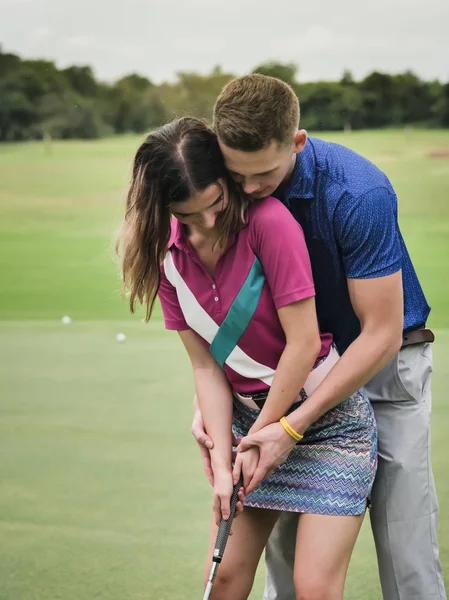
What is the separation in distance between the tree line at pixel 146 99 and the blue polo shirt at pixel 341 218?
10929 millimetres

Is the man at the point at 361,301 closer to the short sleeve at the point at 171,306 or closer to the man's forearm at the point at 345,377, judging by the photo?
the man's forearm at the point at 345,377

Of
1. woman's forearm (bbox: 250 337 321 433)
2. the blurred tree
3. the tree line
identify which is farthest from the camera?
the blurred tree

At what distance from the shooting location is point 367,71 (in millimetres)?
13078

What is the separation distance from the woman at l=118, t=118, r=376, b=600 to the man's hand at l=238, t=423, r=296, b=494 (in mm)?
15

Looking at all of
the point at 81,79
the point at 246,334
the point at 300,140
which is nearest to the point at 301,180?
the point at 300,140

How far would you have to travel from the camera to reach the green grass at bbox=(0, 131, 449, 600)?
9.11 ft

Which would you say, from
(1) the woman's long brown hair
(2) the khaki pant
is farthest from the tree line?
(1) the woman's long brown hair

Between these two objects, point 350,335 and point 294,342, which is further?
point 350,335

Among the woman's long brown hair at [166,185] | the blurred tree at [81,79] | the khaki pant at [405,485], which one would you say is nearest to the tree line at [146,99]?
the blurred tree at [81,79]

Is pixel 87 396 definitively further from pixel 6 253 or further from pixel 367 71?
pixel 367 71

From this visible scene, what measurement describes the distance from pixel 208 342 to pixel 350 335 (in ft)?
1.03

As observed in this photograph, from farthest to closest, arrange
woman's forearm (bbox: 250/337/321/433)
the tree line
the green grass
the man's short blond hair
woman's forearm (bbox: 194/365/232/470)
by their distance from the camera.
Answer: the tree line < the green grass < woman's forearm (bbox: 194/365/232/470) < woman's forearm (bbox: 250/337/321/433) < the man's short blond hair

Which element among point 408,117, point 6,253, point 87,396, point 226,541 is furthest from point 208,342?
point 408,117

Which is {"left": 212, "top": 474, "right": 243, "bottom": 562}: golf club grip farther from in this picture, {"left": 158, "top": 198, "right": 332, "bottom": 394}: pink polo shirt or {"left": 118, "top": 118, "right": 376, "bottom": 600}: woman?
{"left": 158, "top": 198, "right": 332, "bottom": 394}: pink polo shirt
